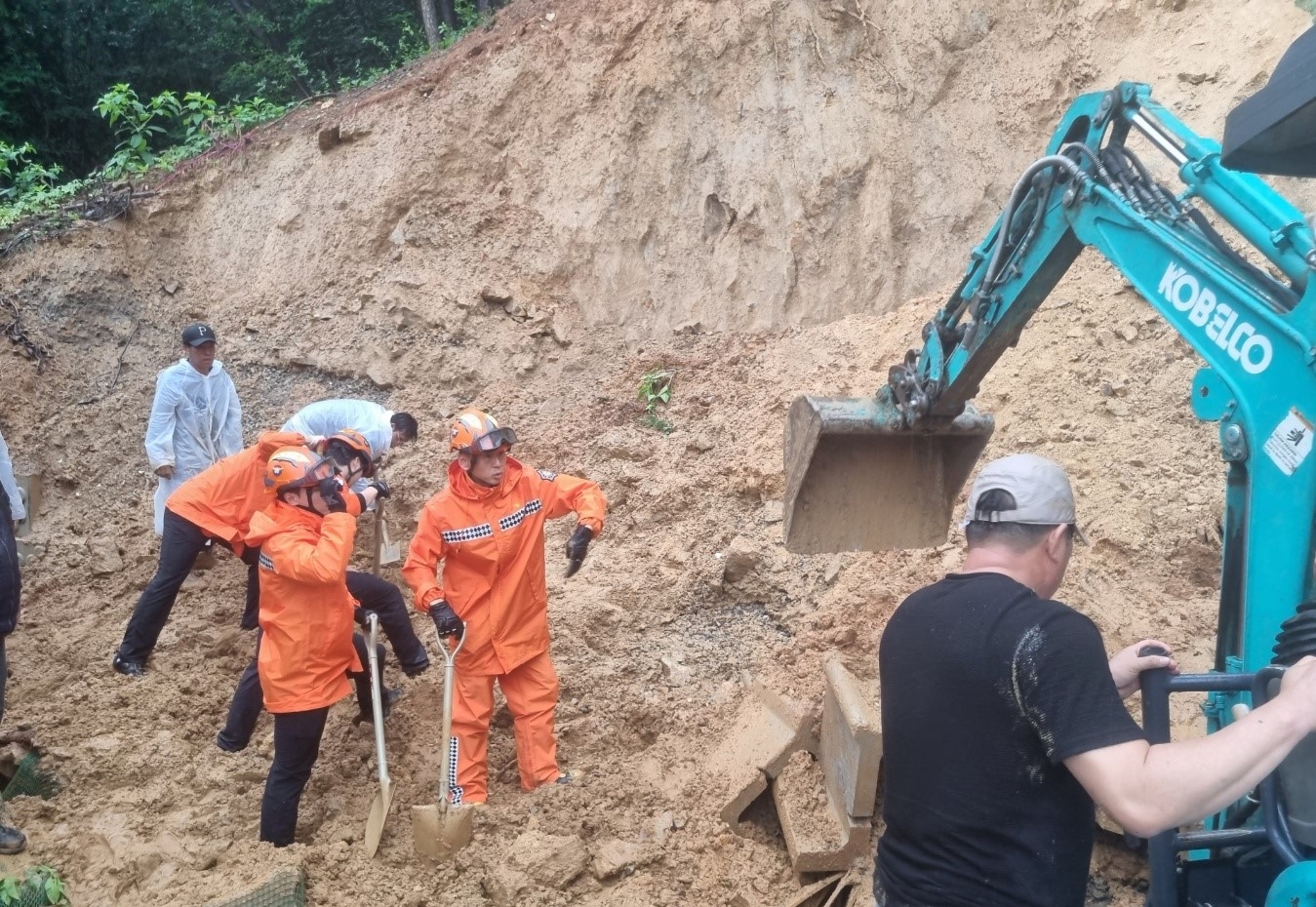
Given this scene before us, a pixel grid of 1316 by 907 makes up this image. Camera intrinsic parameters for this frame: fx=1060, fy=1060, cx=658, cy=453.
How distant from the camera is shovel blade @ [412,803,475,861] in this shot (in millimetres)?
4500

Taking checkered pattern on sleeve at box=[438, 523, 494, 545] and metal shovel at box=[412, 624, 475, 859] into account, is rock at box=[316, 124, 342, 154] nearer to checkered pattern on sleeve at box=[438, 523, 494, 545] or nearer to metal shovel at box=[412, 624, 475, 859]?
checkered pattern on sleeve at box=[438, 523, 494, 545]

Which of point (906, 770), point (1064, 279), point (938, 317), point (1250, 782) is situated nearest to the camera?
point (1250, 782)

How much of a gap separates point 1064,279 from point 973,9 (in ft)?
9.36

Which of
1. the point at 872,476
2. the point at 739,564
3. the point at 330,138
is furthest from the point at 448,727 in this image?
the point at 330,138

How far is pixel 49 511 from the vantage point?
862 cm

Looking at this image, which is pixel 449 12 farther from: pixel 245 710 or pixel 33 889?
pixel 33 889

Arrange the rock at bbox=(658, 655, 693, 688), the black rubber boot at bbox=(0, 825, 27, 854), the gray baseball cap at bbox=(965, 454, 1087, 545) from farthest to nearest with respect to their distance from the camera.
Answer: the rock at bbox=(658, 655, 693, 688), the black rubber boot at bbox=(0, 825, 27, 854), the gray baseball cap at bbox=(965, 454, 1087, 545)

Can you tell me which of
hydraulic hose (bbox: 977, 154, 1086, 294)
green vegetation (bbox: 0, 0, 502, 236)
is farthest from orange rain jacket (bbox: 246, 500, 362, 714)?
green vegetation (bbox: 0, 0, 502, 236)

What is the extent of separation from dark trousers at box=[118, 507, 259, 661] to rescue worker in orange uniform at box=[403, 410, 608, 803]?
5.53 ft

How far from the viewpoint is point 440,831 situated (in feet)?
14.8

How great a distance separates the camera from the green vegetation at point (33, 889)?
4141mm

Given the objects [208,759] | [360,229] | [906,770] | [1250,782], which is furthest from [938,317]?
[360,229]

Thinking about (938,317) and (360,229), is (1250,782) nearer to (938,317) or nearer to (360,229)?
(938,317)

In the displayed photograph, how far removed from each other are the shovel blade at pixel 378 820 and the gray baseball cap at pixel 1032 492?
3.27 m
